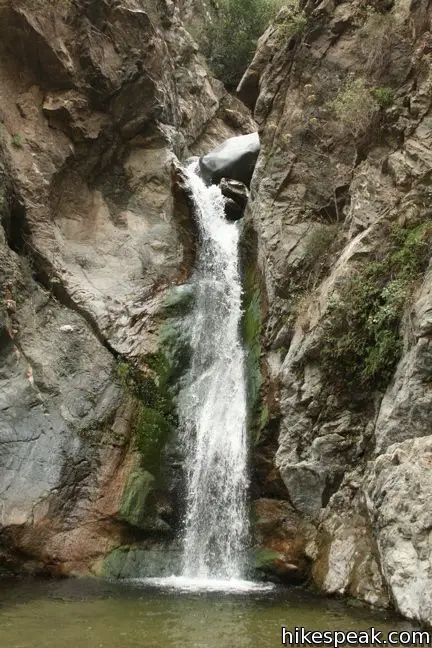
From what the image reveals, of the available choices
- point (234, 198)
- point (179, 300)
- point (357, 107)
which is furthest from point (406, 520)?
point (234, 198)

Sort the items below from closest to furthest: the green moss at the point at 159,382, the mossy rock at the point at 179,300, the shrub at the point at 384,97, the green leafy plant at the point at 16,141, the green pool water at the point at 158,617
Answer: the green pool water at the point at 158,617 → the green moss at the point at 159,382 → the shrub at the point at 384,97 → the mossy rock at the point at 179,300 → the green leafy plant at the point at 16,141

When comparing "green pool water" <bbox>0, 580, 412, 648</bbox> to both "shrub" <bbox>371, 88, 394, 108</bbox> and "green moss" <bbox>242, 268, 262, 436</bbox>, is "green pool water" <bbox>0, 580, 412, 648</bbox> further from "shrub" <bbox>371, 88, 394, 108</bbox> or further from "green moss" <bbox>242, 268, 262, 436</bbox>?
"shrub" <bbox>371, 88, 394, 108</bbox>

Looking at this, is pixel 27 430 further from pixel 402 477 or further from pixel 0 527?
pixel 402 477

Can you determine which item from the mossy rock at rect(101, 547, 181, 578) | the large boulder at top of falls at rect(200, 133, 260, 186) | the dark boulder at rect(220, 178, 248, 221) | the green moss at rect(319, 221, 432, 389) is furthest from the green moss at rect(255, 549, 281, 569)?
the large boulder at top of falls at rect(200, 133, 260, 186)

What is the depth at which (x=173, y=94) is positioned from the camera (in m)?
25.6

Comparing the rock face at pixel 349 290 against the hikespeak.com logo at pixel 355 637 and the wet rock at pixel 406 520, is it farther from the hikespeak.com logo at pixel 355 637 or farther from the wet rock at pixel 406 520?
the hikespeak.com logo at pixel 355 637

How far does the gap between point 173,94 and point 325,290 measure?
49.6 feet

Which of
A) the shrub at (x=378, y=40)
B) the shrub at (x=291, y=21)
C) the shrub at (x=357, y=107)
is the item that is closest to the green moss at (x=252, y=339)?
the shrub at (x=357, y=107)

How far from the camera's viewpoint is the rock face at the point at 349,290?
33.6ft

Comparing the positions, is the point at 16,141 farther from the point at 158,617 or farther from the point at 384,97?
the point at 158,617

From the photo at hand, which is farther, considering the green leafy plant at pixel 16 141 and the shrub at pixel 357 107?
the green leafy plant at pixel 16 141

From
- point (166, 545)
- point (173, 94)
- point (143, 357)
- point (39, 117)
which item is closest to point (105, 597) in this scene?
point (166, 545)

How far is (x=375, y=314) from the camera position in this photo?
41.0ft

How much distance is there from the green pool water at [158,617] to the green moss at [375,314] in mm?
4423
